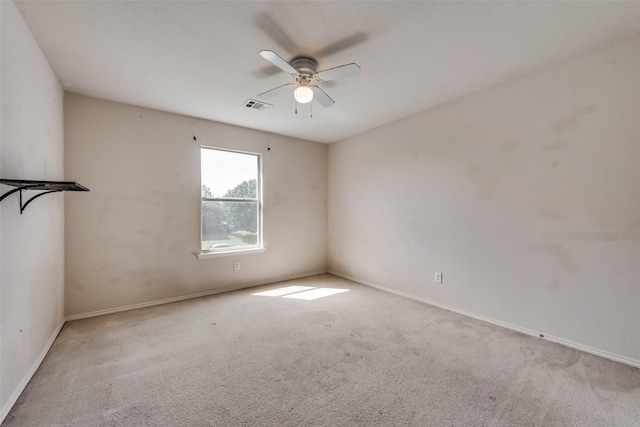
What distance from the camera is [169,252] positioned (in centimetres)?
345

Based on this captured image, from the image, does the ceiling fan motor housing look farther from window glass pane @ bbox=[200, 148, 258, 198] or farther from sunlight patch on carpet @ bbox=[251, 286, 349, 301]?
sunlight patch on carpet @ bbox=[251, 286, 349, 301]

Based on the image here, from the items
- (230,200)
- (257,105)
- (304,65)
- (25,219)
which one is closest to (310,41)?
(304,65)

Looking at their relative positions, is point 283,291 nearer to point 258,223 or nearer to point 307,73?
point 258,223

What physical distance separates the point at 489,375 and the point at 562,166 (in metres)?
1.84

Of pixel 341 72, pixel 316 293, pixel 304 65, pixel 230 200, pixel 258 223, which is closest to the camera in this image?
pixel 341 72

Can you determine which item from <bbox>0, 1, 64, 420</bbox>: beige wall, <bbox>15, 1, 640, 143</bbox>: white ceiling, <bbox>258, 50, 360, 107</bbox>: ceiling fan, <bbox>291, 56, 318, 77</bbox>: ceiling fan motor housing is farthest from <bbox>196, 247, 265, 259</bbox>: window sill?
<bbox>291, 56, 318, 77</bbox>: ceiling fan motor housing

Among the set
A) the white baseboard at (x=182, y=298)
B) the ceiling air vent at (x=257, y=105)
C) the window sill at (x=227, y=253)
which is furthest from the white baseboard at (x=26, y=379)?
the ceiling air vent at (x=257, y=105)

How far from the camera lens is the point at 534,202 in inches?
97.9

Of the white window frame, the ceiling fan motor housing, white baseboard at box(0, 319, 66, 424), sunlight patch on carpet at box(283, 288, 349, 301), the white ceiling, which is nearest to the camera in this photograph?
white baseboard at box(0, 319, 66, 424)

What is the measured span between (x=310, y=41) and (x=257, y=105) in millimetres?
1333

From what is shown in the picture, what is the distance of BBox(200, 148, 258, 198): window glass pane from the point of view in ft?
12.4

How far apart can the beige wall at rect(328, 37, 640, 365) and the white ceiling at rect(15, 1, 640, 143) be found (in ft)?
1.06

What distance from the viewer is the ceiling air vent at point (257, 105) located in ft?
10.1

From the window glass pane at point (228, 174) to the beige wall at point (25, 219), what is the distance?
154 cm
